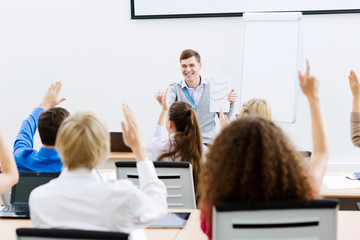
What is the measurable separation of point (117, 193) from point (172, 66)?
13.5 ft

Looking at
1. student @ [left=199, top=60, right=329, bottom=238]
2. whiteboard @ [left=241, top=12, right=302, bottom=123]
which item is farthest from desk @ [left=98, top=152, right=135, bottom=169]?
student @ [left=199, top=60, right=329, bottom=238]

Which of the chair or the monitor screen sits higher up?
the chair

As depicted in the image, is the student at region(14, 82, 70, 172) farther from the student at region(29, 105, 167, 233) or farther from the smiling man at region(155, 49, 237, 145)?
the smiling man at region(155, 49, 237, 145)

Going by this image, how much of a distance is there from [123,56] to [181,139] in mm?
2963

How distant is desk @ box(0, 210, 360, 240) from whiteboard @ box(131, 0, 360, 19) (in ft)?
11.3

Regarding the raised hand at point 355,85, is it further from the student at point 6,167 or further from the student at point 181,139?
the student at point 6,167

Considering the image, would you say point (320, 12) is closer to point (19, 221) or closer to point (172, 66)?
point (172, 66)

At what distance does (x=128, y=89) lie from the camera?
5.62 m

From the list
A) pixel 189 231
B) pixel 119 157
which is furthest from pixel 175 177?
pixel 119 157

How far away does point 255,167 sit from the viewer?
143 centimetres

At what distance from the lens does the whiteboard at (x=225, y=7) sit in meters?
5.09

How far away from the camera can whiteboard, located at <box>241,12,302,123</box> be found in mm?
4992

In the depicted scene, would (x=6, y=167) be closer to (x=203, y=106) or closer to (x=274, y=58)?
(x=203, y=106)

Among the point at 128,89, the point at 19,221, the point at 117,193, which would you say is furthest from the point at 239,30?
the point at 117,193
